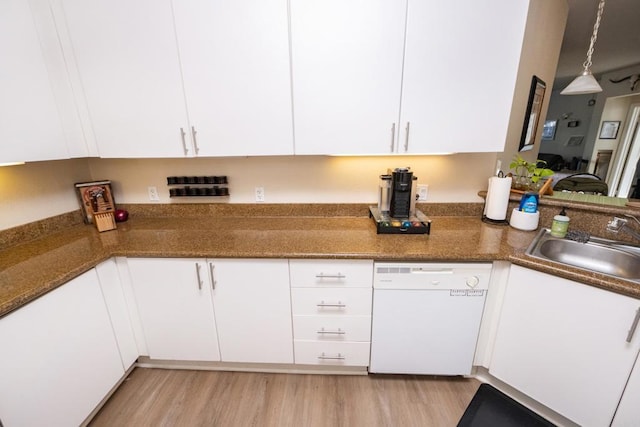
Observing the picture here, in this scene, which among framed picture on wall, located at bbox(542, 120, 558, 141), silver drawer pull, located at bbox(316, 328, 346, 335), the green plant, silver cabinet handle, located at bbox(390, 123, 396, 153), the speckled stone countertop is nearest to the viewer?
the speckled stone countertop

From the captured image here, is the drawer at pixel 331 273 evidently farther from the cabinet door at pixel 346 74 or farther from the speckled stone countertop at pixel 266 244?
the cabinet door at pixel 346 74

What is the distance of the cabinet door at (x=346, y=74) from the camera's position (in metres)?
1.22

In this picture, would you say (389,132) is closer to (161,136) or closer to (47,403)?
(161,136)

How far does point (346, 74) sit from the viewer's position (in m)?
1.29

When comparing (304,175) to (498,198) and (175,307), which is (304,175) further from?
(498,198)

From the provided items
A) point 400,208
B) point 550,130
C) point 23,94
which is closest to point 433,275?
point 400,208

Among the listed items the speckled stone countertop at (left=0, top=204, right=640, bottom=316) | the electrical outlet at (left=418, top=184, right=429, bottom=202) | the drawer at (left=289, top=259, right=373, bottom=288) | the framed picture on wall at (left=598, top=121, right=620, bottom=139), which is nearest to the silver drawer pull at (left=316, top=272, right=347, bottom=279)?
the drawer at (left=289, top=259, right=373, bottom=288)

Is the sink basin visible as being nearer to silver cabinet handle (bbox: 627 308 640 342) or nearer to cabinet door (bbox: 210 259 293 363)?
silver cabinet handle (bbox: 627 308 640 342)

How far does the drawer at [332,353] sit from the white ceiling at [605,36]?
127 inches

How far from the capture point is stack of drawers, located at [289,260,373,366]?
1.35 metres

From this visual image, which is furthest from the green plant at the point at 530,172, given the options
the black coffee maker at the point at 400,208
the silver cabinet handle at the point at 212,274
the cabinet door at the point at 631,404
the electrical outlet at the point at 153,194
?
the electrical outlet at the point at 153,194

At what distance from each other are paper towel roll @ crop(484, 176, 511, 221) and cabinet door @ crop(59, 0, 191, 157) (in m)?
1.81

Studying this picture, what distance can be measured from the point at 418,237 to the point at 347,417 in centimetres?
103

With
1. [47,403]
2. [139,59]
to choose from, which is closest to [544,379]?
[47,403]
